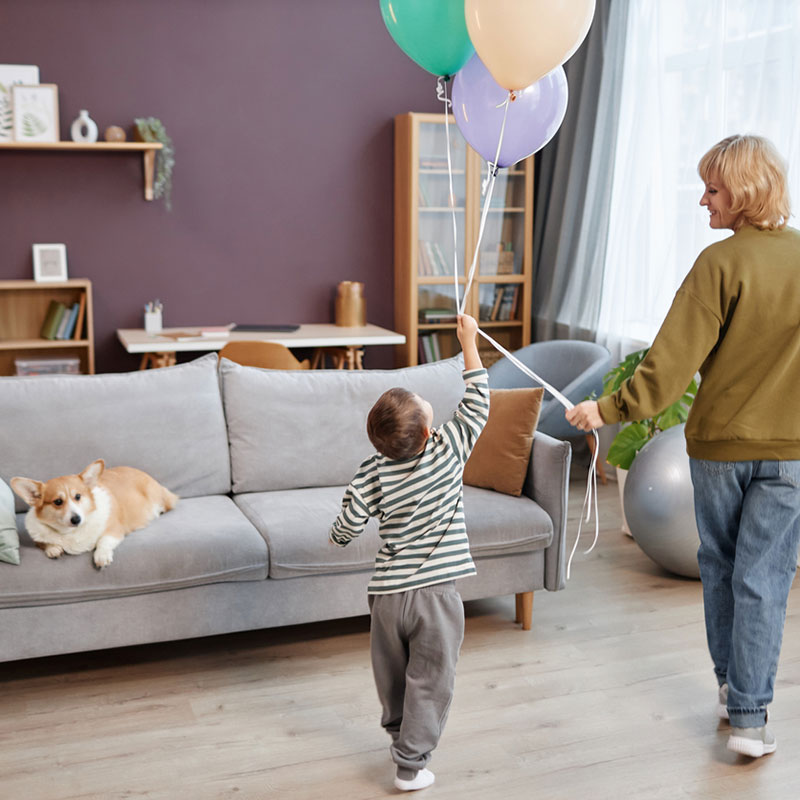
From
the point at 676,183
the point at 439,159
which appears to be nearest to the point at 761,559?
the point at 676,183

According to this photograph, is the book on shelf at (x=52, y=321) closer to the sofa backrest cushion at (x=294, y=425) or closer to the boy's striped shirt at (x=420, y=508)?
the sofa backrest cushion at (x=294, y=425)

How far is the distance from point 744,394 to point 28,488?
1.84 meters

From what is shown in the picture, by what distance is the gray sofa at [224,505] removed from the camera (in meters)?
2.56

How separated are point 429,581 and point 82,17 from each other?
4.04 metres

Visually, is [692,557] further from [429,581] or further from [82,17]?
[82,17]

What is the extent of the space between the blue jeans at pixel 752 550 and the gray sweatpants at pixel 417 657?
0.67 metres

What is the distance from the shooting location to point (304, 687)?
2.66 m

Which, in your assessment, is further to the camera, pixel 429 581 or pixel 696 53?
pixel 696 53

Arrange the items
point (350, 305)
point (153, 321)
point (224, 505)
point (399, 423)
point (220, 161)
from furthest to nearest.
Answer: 1. point (350, 305)
2. point (220, 161)
3. point (153, 321)
4. point (224, 505)
5. point (399, 423)

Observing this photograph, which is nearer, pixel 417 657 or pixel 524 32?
pixel 417 657

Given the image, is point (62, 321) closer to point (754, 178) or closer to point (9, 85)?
point (9, 85)

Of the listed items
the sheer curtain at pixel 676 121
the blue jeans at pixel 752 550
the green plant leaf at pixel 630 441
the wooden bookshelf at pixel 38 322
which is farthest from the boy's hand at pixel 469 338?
the wooden bookshelf at pixel 38 322

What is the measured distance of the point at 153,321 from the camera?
5.05 metres

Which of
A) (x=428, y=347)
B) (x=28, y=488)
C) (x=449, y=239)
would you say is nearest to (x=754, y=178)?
(x=28, y=488)
